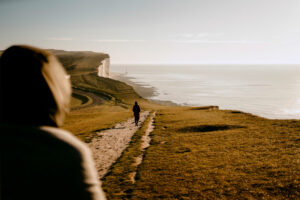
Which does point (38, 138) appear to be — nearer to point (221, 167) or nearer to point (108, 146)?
point (221, 167)

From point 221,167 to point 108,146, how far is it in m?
8.95

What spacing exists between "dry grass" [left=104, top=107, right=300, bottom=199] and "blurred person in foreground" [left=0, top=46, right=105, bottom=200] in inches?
332

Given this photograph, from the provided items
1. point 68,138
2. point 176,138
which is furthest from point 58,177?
point 176,138

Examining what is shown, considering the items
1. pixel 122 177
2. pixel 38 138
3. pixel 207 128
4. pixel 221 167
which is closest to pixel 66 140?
pixel 38 138

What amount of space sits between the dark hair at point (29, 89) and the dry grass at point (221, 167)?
8.45m

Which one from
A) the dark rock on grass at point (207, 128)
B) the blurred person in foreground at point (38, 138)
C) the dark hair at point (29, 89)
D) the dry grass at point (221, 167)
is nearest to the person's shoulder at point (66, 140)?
the blurred person in foreground at point (38, 138)

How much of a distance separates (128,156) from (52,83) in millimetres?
13540

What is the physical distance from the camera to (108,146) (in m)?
17.5

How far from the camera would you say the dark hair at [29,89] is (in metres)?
1.60

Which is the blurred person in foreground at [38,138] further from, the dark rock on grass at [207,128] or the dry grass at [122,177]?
the dark rock on grass at [207,128]

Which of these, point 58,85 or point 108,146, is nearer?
point 58,85

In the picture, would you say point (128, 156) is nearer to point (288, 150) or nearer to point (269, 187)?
point (269, 187)

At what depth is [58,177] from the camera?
1.37 metres

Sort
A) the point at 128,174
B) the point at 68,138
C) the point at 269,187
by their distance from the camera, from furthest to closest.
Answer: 1. the point at 128,174
2. the point at 269,187
3. the point at 68,138
